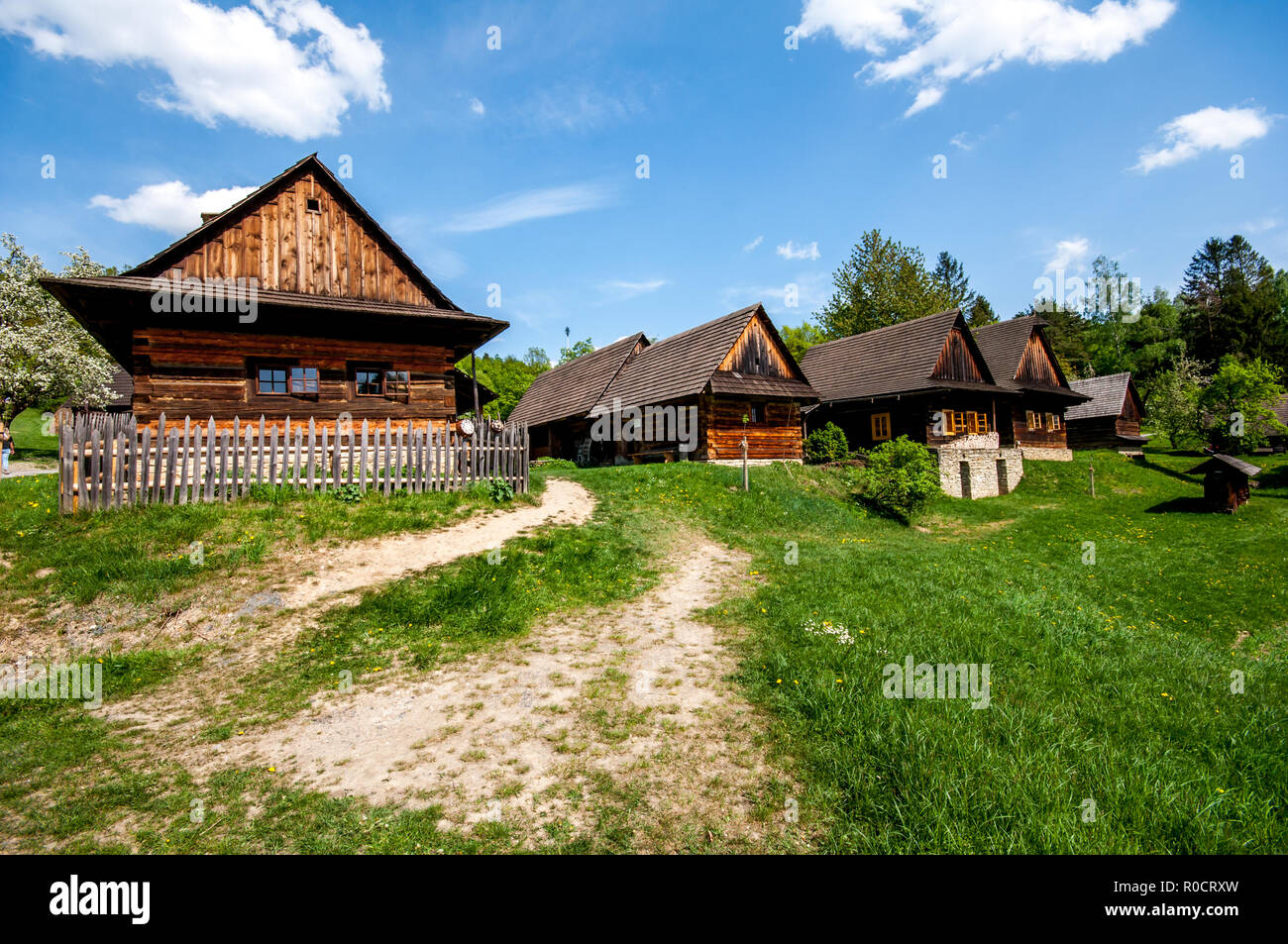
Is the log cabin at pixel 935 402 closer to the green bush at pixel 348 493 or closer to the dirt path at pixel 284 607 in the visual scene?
the dirt path at pixel 284 607

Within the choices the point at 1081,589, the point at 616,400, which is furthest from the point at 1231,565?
the point at 616,400

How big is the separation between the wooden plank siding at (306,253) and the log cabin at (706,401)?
34.9ft

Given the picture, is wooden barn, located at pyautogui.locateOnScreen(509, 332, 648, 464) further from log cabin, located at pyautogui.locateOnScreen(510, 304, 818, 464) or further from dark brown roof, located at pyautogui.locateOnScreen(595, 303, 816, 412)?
dark brown roof, located at pyautogui.locateOnScreen(595, 303, 816, 412)

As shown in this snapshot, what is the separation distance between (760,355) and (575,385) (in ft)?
41.8

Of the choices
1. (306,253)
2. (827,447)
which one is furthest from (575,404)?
(306,253)

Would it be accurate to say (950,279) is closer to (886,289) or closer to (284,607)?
(886,289)

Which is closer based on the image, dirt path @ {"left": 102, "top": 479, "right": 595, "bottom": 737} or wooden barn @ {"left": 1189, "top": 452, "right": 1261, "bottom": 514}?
dirt path @ {"left": 102, "top": 479, "right": 595, "bottom": 737}

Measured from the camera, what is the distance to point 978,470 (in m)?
26.0

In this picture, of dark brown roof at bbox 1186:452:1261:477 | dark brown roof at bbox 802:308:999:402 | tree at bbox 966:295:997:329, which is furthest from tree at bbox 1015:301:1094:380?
dark brown roof at bbox 1186:452:1261:477

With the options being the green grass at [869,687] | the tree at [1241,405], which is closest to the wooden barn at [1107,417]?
the tree at [1241,405]

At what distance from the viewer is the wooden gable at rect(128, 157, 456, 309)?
14867 mm

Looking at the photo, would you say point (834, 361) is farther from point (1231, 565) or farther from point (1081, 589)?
point (1081, 589)

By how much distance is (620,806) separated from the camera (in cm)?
385

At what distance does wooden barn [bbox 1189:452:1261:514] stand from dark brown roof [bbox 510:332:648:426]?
80.5 feet
